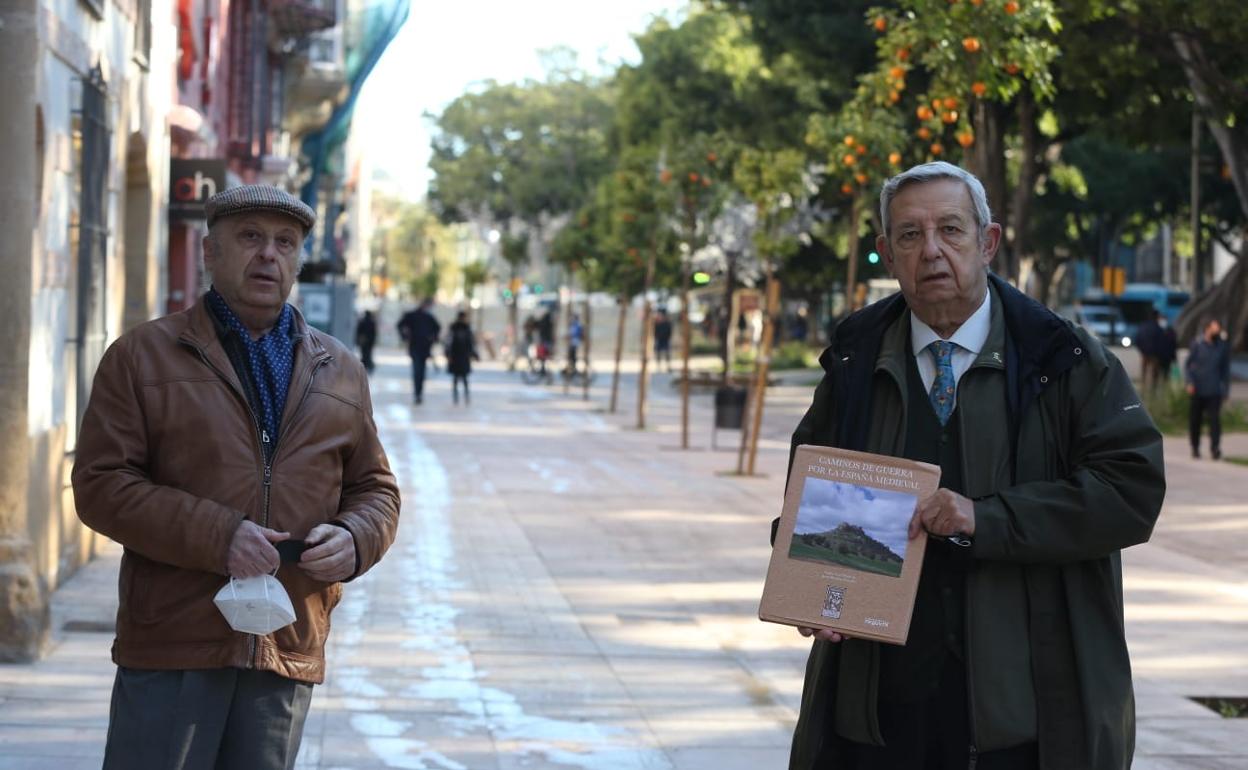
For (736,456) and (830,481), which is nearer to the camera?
(830,481)

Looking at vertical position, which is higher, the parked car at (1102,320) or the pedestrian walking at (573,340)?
the parked car at (1102,320)

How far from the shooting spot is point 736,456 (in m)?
23.3

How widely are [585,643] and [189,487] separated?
614 centimetres

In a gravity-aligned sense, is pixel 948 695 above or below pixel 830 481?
below

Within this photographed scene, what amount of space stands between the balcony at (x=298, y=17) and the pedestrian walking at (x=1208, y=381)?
58.1 feet

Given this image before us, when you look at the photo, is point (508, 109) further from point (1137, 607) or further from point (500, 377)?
point (1137, 607)

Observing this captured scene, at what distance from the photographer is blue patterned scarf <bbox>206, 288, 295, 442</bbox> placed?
13.3 ft

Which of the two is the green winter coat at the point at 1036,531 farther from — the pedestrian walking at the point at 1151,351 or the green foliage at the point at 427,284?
the green foliage at the point at 427,284

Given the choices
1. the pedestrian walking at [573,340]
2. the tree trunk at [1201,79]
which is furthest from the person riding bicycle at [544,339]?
the tree trunk at [1201,79]

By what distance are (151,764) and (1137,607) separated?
338 inches

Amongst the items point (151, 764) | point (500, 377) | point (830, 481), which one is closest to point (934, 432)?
point (830, 481)

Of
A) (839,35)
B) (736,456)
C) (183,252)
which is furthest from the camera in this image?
(839,35)

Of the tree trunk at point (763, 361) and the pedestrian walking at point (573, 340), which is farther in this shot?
the pedestrian walking at point (573, 340)

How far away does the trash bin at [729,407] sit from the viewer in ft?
76.7
